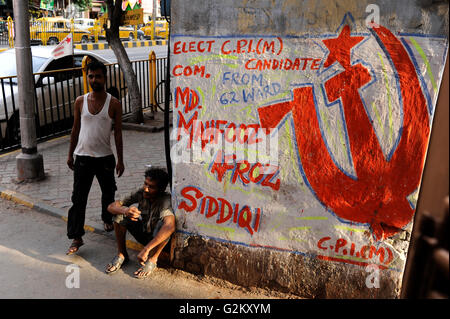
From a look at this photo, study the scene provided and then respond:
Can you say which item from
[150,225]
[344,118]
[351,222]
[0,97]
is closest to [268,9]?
[344,118]

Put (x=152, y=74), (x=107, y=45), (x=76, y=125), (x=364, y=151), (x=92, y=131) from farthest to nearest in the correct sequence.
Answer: (x=107, y=45), (x=152, y=74), (x=76, y=125), (x=92, y=131), (x=364, y=151)

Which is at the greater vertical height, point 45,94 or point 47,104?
point 45,94

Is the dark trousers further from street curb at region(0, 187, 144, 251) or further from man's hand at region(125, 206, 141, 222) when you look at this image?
man's hand at region(125, 206, 141, 222)

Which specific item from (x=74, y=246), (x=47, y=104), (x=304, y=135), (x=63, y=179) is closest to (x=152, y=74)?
(x=47, y=104)

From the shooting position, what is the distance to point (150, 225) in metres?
3.78

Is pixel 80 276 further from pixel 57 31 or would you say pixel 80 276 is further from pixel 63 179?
pixel 57 31

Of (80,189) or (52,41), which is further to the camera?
(52,41)

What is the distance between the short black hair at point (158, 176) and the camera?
3682 millimetres

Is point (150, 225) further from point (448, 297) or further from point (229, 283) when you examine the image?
point (448, 297)

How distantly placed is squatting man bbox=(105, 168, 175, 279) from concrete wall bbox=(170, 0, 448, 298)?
17 cm

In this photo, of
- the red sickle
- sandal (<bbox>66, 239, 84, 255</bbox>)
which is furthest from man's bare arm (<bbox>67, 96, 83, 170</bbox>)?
the red sickle

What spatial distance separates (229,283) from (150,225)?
0.86 m

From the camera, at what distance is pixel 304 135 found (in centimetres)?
321

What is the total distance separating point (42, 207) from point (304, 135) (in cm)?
349
